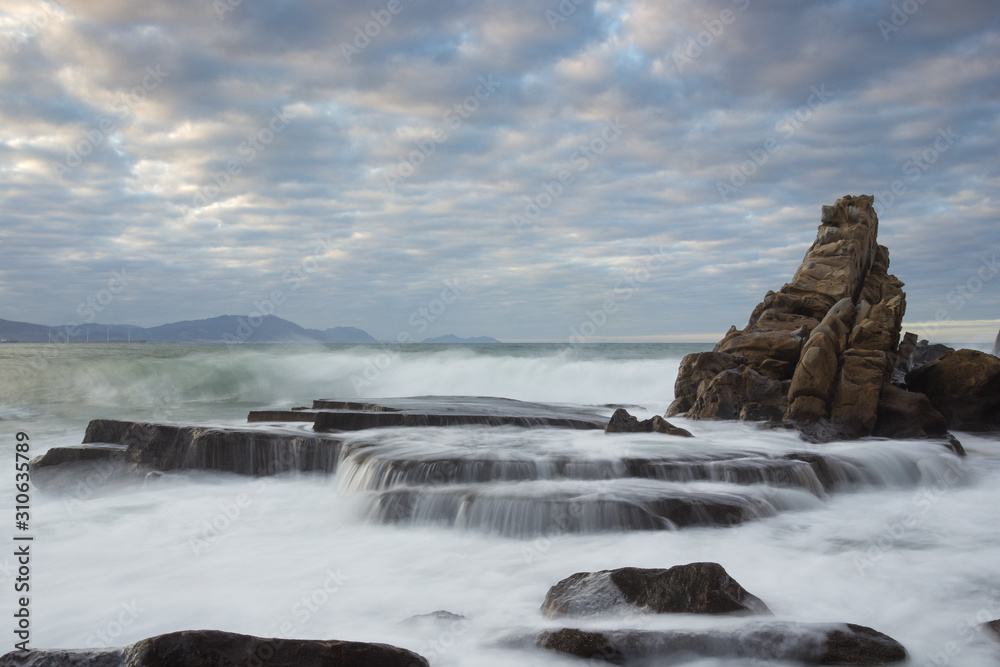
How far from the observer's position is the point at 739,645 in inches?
147

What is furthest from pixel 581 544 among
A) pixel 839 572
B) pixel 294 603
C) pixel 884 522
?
pixel 884 522

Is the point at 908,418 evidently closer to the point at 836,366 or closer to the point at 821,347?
the point at 836,366

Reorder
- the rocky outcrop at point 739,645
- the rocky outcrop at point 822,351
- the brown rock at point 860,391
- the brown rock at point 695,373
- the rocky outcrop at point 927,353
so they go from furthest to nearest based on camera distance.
Result: the rocky outcrop at point 927,353 < the brown rock at point 695,373 < the rocky outcrop at point 822,351 < the brown rock at point 860,391 < the rocky outcrop at point 739,645

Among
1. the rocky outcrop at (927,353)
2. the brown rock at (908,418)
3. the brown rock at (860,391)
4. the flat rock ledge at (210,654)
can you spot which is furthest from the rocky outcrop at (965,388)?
the flat rock ledge at (210,654)

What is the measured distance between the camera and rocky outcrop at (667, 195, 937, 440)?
36.3ft

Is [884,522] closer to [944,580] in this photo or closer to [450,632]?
[944,580]

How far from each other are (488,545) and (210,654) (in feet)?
10.7

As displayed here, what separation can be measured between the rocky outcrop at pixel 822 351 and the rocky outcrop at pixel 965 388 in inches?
30.0

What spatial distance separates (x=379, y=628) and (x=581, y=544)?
2283mm

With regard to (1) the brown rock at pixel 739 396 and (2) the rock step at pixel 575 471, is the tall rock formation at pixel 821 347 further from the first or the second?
(2) the rock step at pixel 575 471

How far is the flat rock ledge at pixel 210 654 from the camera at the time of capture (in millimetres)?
3203

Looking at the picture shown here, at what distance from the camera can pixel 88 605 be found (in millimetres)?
4891

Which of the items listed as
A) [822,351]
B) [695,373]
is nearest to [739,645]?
[822,351]

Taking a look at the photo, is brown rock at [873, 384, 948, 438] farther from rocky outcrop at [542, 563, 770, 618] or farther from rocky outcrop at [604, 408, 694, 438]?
rocky outcrop at [542, 563, 770, 618]
